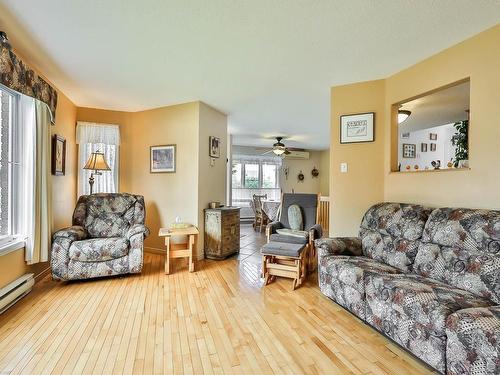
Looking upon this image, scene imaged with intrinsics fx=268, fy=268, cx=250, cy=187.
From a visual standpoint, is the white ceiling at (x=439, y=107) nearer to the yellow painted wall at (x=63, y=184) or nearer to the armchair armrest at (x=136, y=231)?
the armchair armrest at (x=136, y=231)

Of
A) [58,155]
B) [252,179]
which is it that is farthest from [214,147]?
[252,179]

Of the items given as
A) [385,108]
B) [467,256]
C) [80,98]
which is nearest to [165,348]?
[467,256]

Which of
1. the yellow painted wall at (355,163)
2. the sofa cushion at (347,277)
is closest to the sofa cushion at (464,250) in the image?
the sofa cushion at (347,277)

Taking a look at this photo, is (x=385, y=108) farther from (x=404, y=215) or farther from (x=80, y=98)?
(x=80, y=98)

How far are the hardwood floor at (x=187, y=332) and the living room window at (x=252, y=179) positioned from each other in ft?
16.9

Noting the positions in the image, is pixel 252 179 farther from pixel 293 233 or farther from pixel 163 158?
pixel 293 233

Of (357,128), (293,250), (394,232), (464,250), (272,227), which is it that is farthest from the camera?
(272,227)

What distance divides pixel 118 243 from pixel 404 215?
3107 millimetres

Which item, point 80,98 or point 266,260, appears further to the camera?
point 80,98

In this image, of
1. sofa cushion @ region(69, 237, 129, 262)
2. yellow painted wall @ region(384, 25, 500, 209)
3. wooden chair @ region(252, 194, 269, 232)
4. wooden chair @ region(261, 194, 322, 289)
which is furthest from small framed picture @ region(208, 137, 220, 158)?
yellow painted wall @ region(384, 25, 500, 209)

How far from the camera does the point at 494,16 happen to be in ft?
6.53

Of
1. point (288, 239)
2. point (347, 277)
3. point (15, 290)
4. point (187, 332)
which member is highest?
point (288, 239)

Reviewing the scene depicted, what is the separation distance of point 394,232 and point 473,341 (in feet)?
4.08

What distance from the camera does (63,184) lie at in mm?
3699
